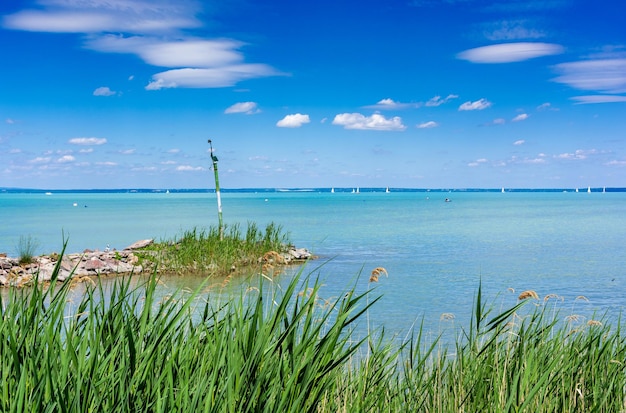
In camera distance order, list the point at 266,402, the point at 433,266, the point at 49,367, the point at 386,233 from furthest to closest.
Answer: the point at 386,233, the point at 433,266, the point at 266,402, the point at 49,367

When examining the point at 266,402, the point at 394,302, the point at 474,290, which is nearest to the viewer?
the point at 266,402

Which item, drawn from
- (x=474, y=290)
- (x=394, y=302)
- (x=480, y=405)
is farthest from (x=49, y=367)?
(x=474, y=290)

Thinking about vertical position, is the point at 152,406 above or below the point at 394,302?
above

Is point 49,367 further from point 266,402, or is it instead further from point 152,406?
point 266,402

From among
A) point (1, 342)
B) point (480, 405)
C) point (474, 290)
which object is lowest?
point (474, 290)

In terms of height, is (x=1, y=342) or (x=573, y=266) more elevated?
(x=1, y=342)

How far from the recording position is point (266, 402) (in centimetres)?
325

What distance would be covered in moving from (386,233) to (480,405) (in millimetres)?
36414

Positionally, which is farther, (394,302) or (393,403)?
(394,302)

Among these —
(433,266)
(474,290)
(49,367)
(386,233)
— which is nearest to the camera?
(49,367)

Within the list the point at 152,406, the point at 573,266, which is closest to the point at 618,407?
the point at 152,406

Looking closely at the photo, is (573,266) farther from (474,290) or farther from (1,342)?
(1,342)

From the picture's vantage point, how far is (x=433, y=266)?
76.5 feet

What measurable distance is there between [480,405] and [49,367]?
2972 millimetres
